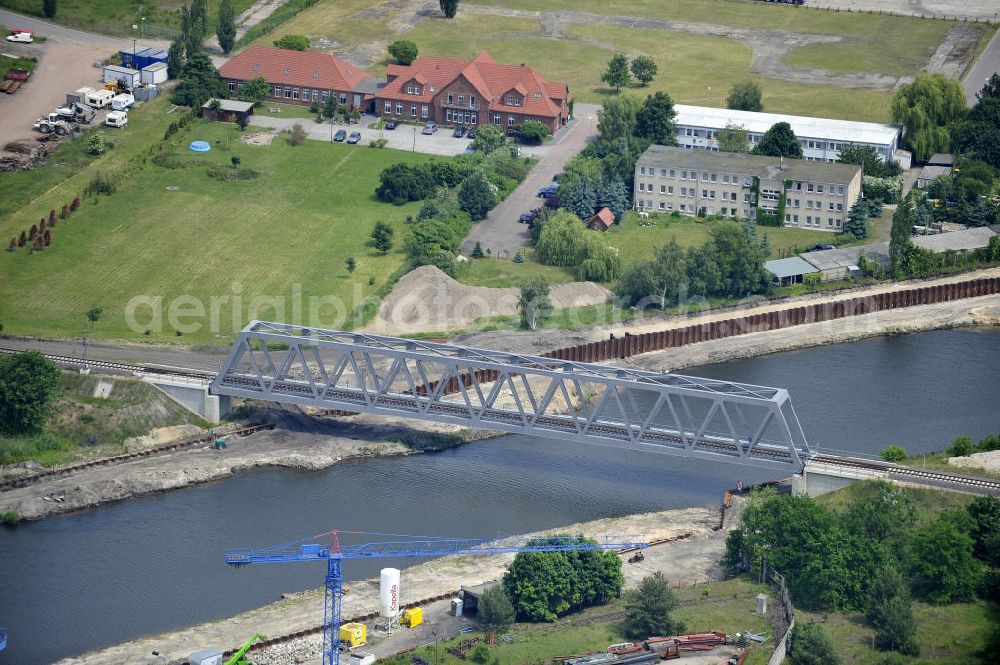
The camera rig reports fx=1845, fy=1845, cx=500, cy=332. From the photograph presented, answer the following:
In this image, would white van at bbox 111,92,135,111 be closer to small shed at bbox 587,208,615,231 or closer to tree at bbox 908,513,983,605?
small shed at bbox 587,208,615,231

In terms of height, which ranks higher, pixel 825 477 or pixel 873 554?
pixel 825 477

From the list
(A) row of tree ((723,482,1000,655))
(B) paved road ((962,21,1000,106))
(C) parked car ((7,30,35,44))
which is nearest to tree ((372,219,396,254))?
(A) row of tree ((723,482,1000,655))

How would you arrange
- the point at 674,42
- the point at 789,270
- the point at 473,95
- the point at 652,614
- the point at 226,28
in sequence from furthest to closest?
the point at 674,42 → the point at 226,28 → the point at 473,95 → the point at 789,270 → the point at 652,614

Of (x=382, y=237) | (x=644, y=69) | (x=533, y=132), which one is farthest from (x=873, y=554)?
(x=644, y=69)

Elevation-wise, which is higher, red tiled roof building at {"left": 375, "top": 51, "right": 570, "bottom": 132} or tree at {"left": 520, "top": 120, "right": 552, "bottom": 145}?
red tiled roof building at {"left": 375, "top": 51, "right": 570, "bottom": 132}

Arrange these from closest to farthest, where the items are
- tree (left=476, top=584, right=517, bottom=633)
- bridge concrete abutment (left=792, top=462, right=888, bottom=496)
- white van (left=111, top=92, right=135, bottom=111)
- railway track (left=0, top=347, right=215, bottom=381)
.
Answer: tree (left=476, top=584, right=517, bottom=633) < bridge concrete abutment (left=792, top=462, right=888, bottom=496) < railway track (left=0, top=347, right=215, bottom=381) < white van (left=111, top=92, right=135, bottom=111)

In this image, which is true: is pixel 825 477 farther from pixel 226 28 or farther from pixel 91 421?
pixel 226 28
